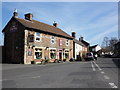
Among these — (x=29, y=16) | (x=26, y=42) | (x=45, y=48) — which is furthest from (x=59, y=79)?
(x=29, y=16)

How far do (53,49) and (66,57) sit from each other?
7.70 m

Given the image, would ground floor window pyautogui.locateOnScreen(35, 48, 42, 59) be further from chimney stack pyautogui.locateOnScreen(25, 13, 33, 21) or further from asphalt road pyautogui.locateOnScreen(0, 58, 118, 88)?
asphalt road pyautogui.locateOnScreen(0, 58, 118, 88)

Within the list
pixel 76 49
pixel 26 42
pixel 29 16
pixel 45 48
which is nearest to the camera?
pixel 26 42

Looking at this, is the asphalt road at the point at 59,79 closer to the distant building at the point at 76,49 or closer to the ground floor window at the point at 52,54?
the ground floor window at the point at 52,54

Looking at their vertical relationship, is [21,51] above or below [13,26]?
below

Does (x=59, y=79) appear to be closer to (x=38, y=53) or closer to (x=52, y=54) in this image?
→ (x=38, y=53)

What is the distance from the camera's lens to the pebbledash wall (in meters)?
26.7

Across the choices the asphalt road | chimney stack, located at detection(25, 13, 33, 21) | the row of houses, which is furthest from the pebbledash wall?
Result: the asphalt road

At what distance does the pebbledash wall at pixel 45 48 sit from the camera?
26.7m

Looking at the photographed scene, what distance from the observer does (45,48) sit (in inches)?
1218

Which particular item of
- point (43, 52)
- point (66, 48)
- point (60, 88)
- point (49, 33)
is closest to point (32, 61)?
point (43, 52)

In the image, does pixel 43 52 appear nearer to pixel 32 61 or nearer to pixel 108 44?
pixel 32 61

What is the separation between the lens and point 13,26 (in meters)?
28.5

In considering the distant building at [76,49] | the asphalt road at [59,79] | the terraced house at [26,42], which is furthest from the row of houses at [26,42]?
the distant building at [76,49]
